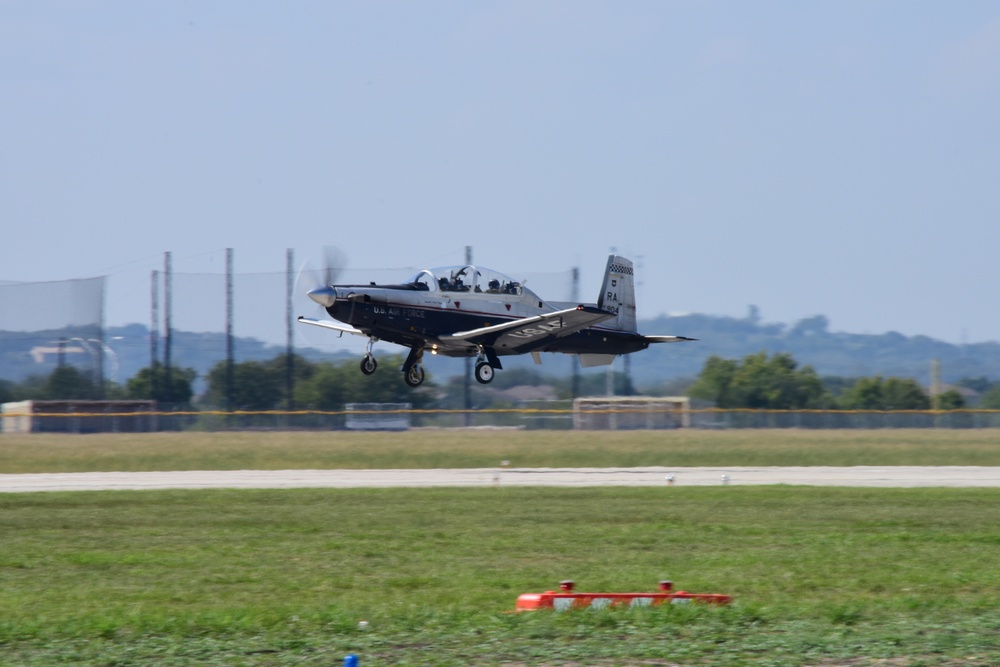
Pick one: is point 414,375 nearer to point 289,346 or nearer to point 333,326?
point 333,326

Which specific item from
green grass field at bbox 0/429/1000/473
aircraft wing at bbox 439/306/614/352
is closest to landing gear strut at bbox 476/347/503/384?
aircraft wing at bbox 439/306/614/352

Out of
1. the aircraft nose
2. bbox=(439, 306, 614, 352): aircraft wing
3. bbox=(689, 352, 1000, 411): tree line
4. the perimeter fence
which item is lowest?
the perimeter fence

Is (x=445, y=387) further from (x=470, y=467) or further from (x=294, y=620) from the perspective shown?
(x=294, y=620)

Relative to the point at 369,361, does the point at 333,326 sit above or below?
above

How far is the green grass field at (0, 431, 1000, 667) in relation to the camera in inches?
433

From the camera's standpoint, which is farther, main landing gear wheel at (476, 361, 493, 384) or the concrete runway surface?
main landing gear wheel at (476, 361, 493, 384)

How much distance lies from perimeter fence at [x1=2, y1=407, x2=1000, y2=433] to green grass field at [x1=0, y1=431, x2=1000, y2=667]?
23001 millimetres

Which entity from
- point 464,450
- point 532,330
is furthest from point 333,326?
point 464,450

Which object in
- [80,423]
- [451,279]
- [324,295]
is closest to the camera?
[324,295]

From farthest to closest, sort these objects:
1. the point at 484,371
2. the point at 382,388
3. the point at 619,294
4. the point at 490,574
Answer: the point at 382,388 → the point at 619,294 → the point at 484,371 → the point at 490,574

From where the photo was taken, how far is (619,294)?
1391 inches

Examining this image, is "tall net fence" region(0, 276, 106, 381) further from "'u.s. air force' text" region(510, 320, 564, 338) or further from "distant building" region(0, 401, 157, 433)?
"'u.s. air force' text" region(510, 320, 564, 338)

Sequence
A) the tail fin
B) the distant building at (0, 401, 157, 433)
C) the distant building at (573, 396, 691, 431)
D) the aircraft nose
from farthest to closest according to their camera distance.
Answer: the distant building at (573, 396, 691, 431) < the distant building at (0, 401, 157, 433) < the tail fin < the aircraft nose

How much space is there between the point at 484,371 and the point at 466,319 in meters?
2.07
